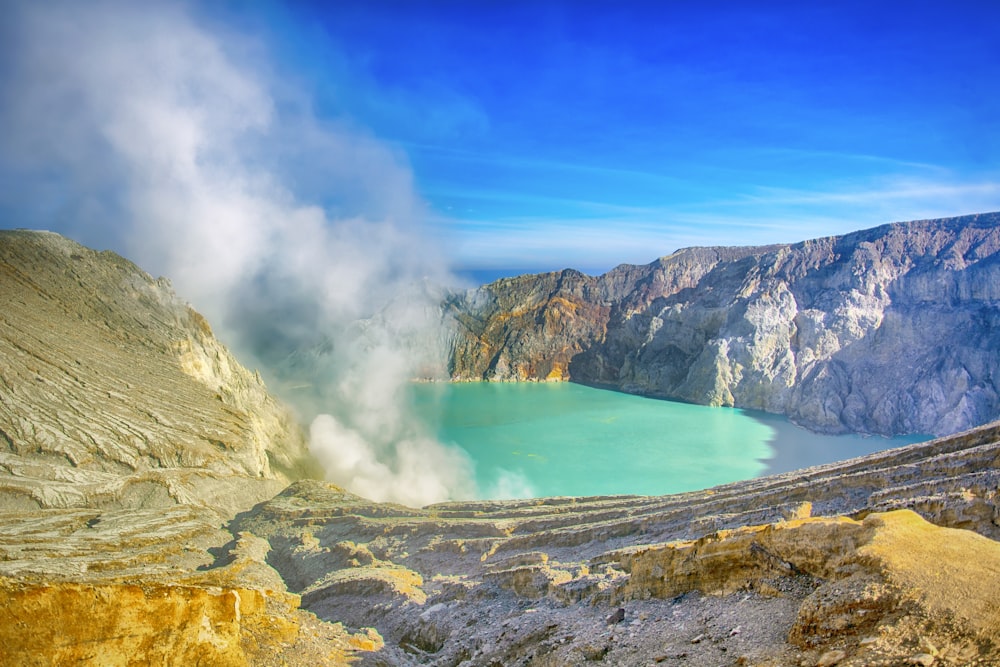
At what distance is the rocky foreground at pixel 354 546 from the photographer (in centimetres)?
651

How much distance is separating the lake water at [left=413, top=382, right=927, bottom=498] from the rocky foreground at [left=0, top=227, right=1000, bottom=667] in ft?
34.3

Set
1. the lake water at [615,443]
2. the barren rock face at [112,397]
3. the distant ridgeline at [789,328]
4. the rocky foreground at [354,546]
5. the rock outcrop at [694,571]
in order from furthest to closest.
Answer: the distant ridgeline at [789,328]
the lake water at [615,443]
the barren rock face at [112,397]
the rocky foreground at [354,546]
the rock outcrop at [694,571]

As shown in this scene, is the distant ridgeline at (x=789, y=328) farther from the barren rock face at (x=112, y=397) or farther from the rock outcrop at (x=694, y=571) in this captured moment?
the barren rock face at (x=112, y=397)

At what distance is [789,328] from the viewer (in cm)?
5019

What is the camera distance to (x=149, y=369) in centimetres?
2027

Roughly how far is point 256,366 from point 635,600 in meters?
45.6

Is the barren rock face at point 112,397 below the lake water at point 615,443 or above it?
above

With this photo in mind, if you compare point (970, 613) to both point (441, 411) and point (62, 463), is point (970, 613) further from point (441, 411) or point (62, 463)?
point (441, 411)

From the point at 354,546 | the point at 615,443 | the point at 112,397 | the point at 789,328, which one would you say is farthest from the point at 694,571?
the point at 789,328

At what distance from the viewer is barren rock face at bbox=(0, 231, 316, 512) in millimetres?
16094

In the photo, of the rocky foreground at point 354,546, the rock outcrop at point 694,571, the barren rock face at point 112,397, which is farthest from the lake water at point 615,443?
the rock outcrop at point 694,571

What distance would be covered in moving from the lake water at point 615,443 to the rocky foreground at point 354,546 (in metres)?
10.4

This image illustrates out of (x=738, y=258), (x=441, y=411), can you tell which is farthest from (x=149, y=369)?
(x=738, y=258)

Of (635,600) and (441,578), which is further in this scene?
(441,578)
